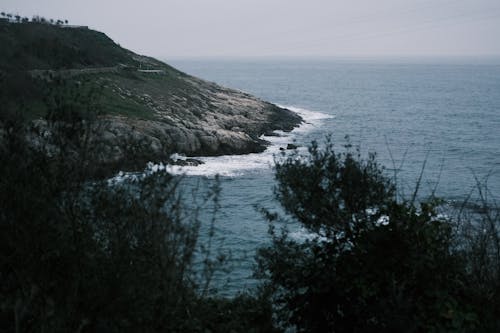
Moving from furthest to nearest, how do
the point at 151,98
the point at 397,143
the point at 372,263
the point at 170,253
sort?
1. the point at 397,143
2. the point at 151,98
3. the point at 372,263
4. the point at 170,253

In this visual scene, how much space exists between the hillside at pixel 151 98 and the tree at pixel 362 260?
80.3 feet

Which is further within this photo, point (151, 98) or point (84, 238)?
point (151, 98)

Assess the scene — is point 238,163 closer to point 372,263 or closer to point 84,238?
point 372,263

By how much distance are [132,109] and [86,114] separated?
42.2 metres

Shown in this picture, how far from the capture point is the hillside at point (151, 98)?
154 ft

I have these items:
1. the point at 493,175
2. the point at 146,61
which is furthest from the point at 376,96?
the point at 493,175

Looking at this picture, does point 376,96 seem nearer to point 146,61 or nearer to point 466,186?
point 146,61

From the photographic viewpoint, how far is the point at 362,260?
10.9 metres

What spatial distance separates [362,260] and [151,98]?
4981 cm

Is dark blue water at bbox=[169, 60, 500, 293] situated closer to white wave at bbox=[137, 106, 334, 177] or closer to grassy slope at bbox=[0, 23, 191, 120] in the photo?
white wave at bbox=[137, 106, 334, 177]

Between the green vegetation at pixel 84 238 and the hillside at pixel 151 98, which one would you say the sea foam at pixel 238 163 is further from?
the green vegetation at pixel 84 238

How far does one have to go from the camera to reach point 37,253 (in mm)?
8266

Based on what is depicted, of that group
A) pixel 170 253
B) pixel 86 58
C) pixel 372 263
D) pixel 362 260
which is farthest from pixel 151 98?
pixel 170 253

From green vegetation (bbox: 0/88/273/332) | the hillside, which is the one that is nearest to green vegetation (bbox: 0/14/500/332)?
green vegetation (bbox: 0/88/273/332)
